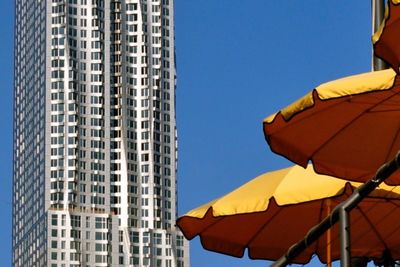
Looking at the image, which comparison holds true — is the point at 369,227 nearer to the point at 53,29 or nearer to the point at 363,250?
the point at 363,250

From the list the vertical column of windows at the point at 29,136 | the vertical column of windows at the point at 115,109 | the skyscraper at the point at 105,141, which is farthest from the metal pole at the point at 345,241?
the vertical column of windows at the point at 115,109

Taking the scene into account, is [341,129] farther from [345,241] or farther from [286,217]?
[345,241]

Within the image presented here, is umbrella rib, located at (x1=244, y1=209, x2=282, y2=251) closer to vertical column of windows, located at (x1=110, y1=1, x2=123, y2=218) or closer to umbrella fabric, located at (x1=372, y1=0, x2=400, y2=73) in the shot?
umbrella fabric, located at (x1=372, y1=0, x2=400, y2=73)

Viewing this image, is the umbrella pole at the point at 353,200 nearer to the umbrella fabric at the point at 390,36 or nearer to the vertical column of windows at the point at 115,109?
the umbrella fabric at the point at 390,36

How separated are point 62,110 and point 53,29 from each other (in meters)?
6.96

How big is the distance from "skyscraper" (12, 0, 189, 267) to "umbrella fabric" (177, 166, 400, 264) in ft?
317

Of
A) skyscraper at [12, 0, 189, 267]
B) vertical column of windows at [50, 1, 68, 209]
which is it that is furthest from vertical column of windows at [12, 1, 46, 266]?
vertical column of windows at [50, 1, 68, 209]

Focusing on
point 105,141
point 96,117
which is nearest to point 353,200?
point 96,117

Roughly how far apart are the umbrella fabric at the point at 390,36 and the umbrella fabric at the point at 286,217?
2031 mm

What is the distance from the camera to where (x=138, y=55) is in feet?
370

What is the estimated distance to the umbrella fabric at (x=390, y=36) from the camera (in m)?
7.46

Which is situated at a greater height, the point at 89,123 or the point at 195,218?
the point at 89,123

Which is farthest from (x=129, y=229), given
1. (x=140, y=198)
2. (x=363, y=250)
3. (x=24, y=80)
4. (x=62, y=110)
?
(x=363, y=250)

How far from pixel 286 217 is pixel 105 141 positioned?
101 metres
